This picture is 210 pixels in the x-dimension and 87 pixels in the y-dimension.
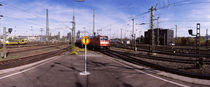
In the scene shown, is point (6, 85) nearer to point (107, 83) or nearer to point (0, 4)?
point (107, 83)

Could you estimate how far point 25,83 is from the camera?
580 cm

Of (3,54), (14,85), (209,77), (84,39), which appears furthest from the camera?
(3,54)

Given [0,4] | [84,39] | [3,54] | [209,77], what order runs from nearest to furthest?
[209,77] < [84,39] < [0,4] < [3,54]

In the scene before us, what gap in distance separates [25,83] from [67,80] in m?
1.81

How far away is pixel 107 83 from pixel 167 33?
5742 cm

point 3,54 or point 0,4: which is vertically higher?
point 0,4

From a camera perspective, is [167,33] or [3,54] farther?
[167,33]

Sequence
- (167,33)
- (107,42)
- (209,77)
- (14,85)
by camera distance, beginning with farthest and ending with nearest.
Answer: (167,33) → (107,42) → (209,77) → (14,85)

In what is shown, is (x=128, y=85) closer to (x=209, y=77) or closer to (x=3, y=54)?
(x=209, y=77)

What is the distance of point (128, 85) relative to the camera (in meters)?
5.64

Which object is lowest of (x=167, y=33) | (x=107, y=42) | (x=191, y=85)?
(x=191, y=85)

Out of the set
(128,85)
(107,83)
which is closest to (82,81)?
(107,83)

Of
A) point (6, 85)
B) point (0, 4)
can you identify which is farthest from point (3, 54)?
point (6, 85)

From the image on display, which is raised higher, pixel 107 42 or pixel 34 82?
pixel 107 42
